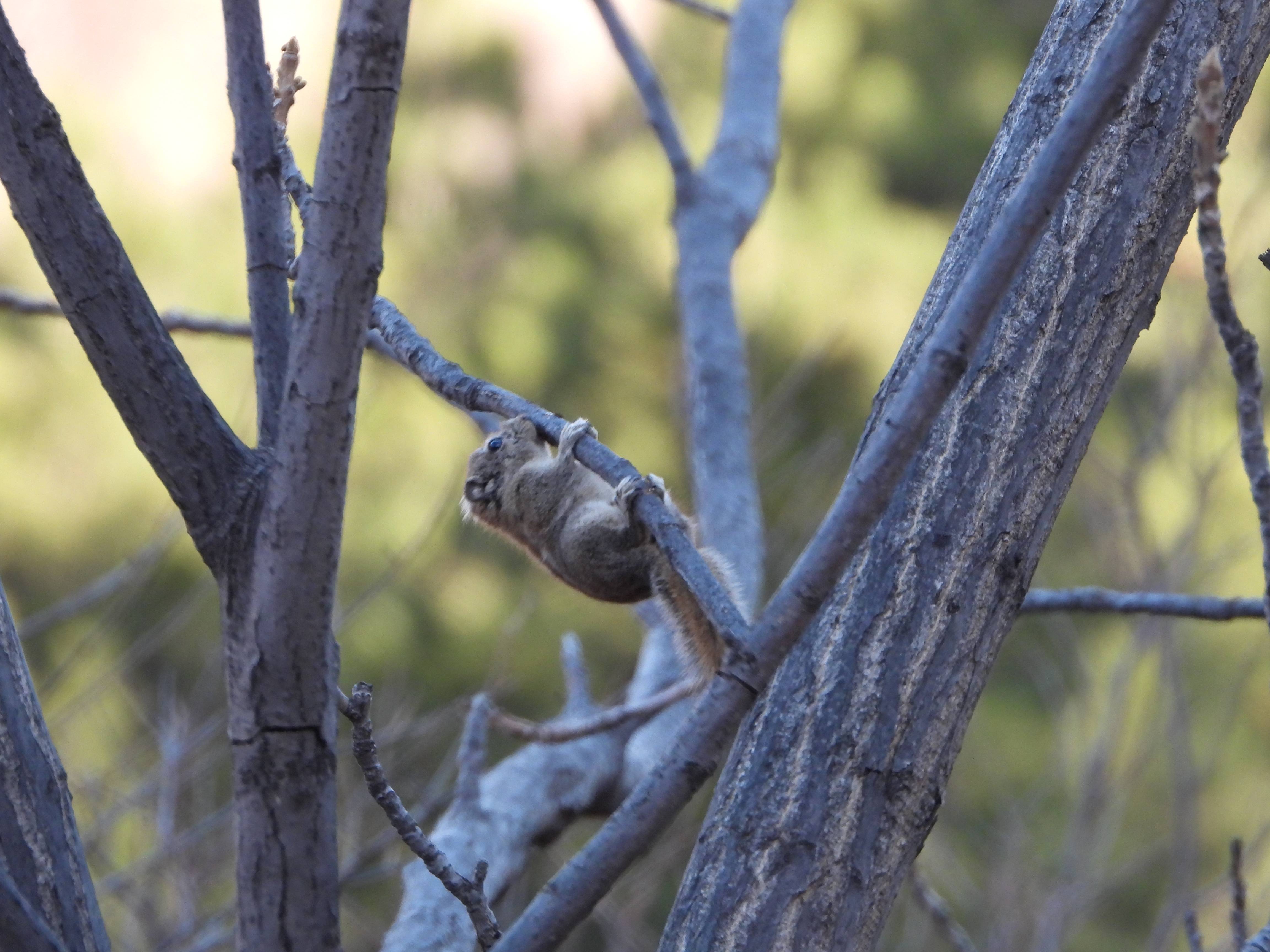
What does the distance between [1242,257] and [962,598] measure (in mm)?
2857

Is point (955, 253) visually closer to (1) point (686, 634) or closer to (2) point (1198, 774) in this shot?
(1) point (686, 634)

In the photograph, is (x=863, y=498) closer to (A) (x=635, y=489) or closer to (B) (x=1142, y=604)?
(A) (x=635, y=489)

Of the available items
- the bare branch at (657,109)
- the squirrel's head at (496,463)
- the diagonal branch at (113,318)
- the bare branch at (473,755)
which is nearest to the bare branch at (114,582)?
the bare branch at (473,755)

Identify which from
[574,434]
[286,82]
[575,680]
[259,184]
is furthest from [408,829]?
[575,680]

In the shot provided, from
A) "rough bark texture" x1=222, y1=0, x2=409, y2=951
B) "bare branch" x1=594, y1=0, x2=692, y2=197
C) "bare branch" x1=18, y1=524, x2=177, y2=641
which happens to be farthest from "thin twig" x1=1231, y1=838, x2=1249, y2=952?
"bare branch" x1=18, y1=524, x2=177, y2=641

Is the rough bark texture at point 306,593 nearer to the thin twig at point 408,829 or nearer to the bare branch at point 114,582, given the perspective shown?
the thin twig at point 408,829

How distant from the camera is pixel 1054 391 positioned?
126cm

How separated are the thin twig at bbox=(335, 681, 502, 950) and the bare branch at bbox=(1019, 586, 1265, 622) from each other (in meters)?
0.93

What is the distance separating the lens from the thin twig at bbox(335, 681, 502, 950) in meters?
0.98

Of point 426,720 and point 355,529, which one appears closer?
point 426,720

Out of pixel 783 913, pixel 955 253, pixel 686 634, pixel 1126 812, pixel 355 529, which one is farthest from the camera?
pixel 1126 812

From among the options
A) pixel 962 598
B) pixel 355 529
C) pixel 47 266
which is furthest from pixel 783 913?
pixel 355 529

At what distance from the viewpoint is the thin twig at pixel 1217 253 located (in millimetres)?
807

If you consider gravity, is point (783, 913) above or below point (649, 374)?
below
